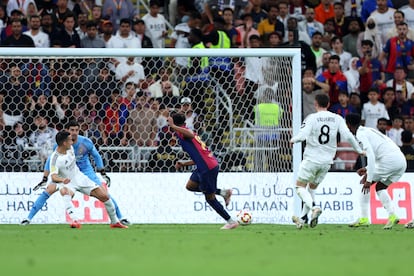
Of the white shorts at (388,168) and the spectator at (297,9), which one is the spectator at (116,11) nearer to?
the spectator at (297,9)

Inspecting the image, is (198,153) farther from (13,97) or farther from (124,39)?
(124,39)

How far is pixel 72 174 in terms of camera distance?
18.9 m

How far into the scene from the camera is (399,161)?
59.6 ft

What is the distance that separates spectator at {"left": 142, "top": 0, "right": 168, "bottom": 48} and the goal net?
3098 mm

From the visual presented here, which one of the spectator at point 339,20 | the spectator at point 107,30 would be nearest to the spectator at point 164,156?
the spectator at point 107,30

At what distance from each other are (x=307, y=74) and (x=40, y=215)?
6792mm

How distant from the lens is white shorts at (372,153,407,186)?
18.1 m

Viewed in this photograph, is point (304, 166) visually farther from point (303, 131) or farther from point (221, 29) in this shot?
point (221, 29)

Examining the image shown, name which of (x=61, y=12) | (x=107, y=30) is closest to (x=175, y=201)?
(x=107, y=30)

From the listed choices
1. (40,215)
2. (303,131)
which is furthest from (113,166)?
(303,131)

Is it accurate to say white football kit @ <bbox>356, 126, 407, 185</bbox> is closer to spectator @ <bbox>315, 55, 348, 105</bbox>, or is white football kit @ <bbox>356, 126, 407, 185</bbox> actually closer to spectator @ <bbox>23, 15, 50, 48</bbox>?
spectator @ <bbox>315, 55, 348, 105</bbox>

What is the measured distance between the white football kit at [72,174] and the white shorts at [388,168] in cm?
484

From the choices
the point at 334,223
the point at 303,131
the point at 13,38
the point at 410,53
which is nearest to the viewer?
the point at 303,131

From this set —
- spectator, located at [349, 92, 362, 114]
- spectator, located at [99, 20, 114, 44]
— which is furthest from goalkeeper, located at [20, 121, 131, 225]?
spectator, located at [349, 92, 362, 114]
